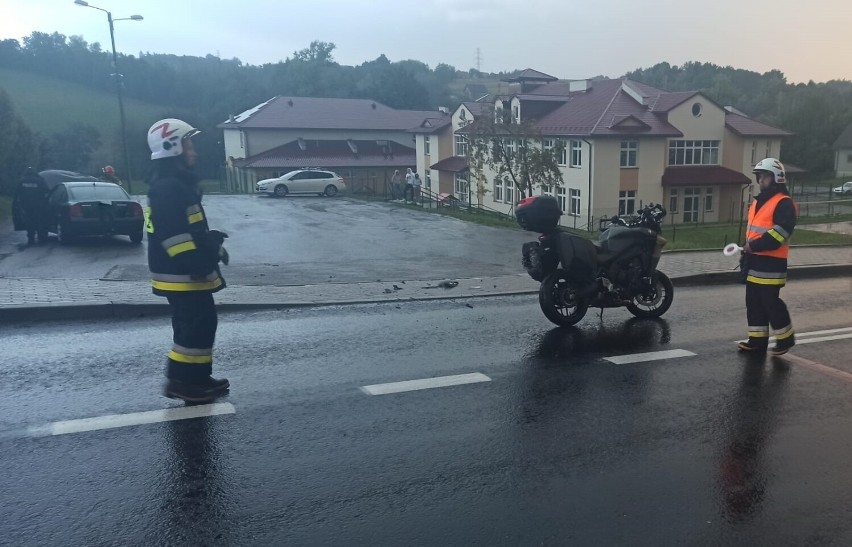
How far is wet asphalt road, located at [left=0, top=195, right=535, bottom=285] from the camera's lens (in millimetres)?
11930

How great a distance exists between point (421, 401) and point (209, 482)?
6.40 feet

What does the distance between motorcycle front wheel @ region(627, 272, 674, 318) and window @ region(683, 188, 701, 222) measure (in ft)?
147

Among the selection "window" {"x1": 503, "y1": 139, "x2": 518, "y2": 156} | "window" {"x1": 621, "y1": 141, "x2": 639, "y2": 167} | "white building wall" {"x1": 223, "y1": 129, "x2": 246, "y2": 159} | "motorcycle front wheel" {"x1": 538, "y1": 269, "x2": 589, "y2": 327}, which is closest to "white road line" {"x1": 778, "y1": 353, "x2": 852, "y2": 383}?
"motorcycle front wheel" {"x1": 538, "y1": 269, "x2": 589, "y2": 327}

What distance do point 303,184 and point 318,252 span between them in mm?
26079

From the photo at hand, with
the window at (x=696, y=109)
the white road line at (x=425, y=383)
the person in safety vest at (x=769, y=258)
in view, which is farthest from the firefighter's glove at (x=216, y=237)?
the window at (x=696, y=109)

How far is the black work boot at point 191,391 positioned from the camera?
5.60m

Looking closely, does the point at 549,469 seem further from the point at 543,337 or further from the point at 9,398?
the point at 9,398

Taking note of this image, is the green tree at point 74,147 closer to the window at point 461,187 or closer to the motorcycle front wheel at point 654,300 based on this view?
the window at point 461,187

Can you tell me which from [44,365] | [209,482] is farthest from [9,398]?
[209,482]

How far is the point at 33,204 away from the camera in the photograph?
16.1m

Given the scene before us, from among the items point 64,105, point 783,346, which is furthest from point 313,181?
point 64,105

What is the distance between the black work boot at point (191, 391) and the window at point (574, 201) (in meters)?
43.3

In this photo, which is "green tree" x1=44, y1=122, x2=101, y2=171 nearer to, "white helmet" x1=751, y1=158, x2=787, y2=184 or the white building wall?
the white building wall

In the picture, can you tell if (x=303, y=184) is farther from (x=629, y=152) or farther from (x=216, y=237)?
(x=216, y=237)
